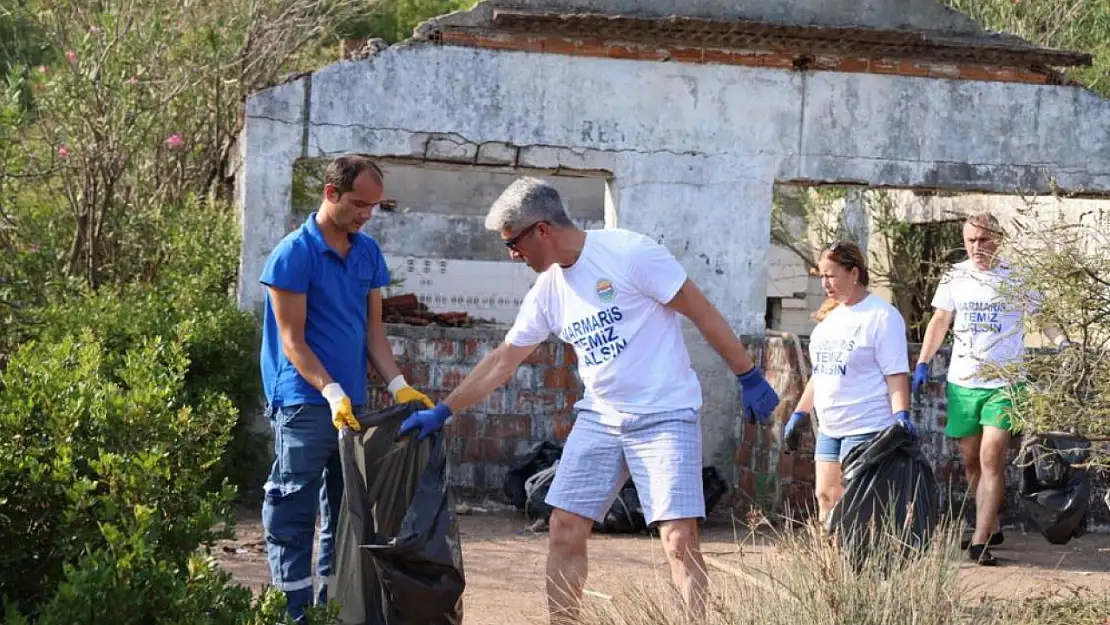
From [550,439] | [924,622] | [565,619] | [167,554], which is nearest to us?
[167,554]

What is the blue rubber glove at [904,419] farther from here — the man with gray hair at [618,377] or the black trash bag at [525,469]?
the black trash bag at [525,469]

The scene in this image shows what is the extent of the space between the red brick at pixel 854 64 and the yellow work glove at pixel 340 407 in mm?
6019

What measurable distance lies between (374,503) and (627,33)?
5.31m

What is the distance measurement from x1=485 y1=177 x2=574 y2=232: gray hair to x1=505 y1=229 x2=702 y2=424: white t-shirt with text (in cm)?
22

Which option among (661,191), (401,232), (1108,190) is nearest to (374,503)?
(661,191)

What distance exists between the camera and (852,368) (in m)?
6.30

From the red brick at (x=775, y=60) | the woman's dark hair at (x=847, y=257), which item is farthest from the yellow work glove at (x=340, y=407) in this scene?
the red brick at (x=775, y=60)

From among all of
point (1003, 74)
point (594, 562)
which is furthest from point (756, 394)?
point (1003, 74)

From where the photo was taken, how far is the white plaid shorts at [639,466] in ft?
15.1

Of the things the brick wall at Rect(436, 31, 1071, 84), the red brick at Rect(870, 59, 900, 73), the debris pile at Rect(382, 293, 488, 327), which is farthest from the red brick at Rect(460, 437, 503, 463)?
the red brick at Rect(870, 59, 900, 73)

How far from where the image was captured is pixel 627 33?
9172mm

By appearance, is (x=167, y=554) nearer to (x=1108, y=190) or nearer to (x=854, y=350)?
(x=854, y=350)

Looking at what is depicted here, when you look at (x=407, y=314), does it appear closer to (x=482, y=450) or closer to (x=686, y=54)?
(x=482, y=450)

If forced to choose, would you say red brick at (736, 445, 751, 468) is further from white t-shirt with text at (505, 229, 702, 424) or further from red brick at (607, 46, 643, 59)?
white t-shirt with text at (505, 229, 702, 424)
